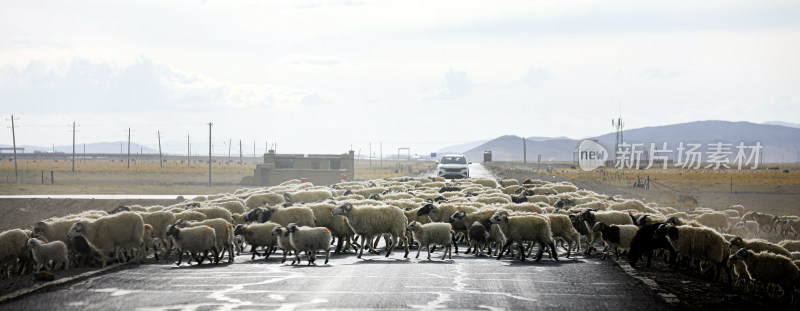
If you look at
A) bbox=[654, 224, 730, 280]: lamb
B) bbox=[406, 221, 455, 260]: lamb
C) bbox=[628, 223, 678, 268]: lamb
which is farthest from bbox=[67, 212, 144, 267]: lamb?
bbox=[654, 224, 730, 280]: lamb

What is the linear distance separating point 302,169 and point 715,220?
57.2 meters

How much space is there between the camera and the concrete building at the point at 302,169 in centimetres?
7788

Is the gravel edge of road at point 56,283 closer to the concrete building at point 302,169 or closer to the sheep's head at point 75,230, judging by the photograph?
the sheep's head at point 75,230

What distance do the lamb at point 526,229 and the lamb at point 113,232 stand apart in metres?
8.61

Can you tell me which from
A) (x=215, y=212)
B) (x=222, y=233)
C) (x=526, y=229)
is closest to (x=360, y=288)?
(x=222, y=233)

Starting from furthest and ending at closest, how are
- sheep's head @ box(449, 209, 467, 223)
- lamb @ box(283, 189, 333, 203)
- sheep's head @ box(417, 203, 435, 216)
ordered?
lamb @ box(283, 189, 333, 203) < sheep's head @ box(417, 203, 435, 216) < sheep's head @ box(449, 209, 467, 223)

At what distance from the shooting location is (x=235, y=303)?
12227 mm

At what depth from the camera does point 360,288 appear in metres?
13.6

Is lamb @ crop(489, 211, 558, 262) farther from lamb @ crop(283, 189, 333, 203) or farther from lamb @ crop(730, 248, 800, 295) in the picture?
lamb @ crop(283, 189, 333, 203)

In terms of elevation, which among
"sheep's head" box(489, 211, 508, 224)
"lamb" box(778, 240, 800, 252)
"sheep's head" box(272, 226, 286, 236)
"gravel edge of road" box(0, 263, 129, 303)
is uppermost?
"sheep's head" box(489, 211, 508, 224)

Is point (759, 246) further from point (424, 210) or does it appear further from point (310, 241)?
point (310, 241)

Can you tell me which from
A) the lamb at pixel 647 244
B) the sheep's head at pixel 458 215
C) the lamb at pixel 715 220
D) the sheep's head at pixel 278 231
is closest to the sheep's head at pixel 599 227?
the lamb at pixel 647 244

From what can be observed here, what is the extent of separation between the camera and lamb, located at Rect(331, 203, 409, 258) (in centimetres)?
1998

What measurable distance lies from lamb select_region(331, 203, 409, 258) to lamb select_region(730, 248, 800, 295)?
825 cm
